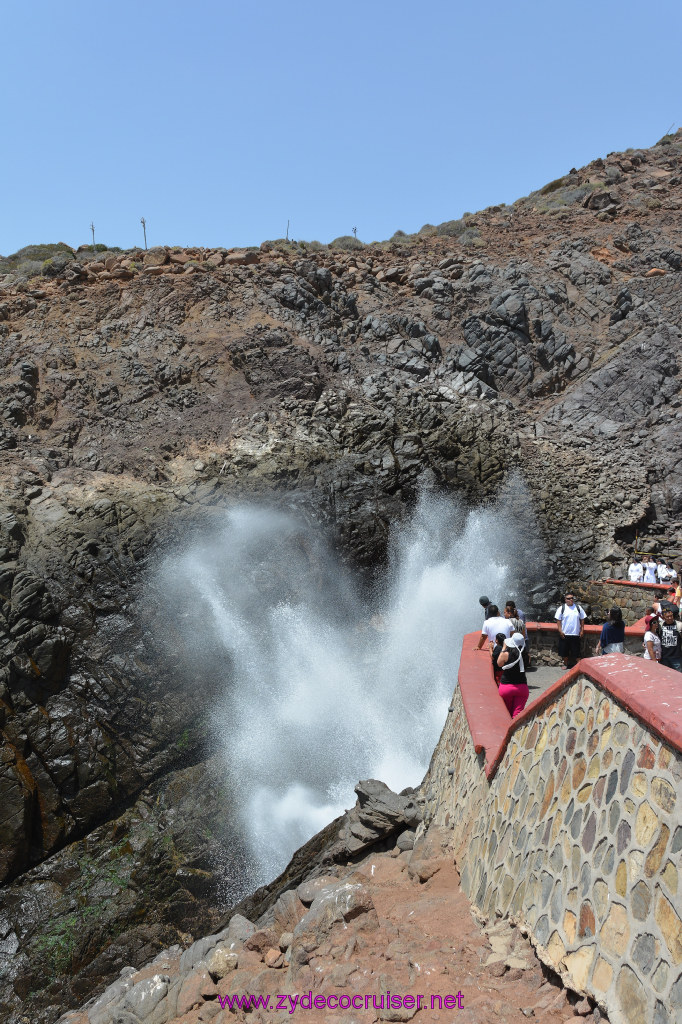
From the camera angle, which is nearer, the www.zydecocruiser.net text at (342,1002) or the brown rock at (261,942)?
the www.zydecocruiser.net text at (342,1002)

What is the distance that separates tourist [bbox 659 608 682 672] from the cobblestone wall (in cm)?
454

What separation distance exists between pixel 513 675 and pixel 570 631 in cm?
380

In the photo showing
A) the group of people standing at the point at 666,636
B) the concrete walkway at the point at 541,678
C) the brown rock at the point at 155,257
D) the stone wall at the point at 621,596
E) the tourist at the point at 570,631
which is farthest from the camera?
the brown rock at the point at 155,257

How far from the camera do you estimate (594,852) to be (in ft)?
10.3

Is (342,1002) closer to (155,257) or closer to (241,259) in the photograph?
(241,259)

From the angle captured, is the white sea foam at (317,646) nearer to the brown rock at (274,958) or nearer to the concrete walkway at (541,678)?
the concrete walkway at (541,678)

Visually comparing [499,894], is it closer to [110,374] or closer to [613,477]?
[613,477]

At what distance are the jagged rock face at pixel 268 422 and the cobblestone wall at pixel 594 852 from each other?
411 inches

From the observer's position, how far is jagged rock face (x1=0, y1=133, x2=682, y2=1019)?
15.2 metres

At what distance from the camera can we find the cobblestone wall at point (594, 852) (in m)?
2.55

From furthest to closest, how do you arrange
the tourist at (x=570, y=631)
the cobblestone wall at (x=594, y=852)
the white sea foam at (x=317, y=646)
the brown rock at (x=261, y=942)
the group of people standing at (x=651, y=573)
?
the group of people standing at (x=651, y=573)
the white sea foam at (x=317, y=646)
the tourist at (x=570, y=631)
the brown rock at (x=261, y=942)
the cobblestone wall at (x=594, y=852)

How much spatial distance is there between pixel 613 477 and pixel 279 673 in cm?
1299

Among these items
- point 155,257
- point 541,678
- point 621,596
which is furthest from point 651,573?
point 155,257

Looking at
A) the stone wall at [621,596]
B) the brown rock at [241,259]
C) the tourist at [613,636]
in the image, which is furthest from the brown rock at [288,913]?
the brown rock at [241,259]
